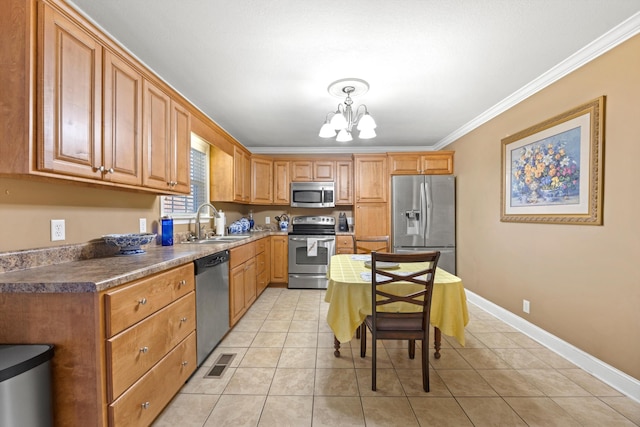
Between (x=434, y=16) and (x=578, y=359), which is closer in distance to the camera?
(x=434, y=16)

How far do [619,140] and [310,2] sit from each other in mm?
2188

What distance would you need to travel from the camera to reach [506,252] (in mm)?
2850

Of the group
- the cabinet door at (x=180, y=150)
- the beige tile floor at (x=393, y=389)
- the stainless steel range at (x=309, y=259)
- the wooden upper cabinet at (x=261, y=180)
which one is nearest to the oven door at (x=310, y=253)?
the stainless steel range at (x=309, y=259)

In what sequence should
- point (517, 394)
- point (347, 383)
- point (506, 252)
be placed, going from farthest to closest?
point (506, 252) < point (347, 383) < point (517, 394)

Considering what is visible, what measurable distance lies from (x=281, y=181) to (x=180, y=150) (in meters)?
2.30

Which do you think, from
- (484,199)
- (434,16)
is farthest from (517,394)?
(434,16)

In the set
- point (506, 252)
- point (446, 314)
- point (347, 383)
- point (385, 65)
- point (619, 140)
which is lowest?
point (347, 383)

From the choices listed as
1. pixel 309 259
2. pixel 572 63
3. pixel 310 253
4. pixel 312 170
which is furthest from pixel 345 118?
pixel 309 259

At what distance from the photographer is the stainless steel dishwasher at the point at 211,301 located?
77.1 inches

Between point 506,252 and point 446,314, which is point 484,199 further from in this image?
point 446,314

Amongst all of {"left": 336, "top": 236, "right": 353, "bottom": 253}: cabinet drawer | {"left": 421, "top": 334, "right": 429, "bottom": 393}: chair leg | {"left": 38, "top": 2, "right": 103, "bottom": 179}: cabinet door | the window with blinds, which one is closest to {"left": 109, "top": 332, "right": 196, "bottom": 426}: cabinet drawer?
{"left": 38, "top": 2, "right": 103, "bottom": 179}: cabinet door

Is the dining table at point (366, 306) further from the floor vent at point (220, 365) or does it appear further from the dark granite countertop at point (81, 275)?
the dark granite countertop at point (81, 275)

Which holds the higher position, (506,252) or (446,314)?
(506,252)

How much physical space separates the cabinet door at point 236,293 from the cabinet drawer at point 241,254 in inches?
2.1
